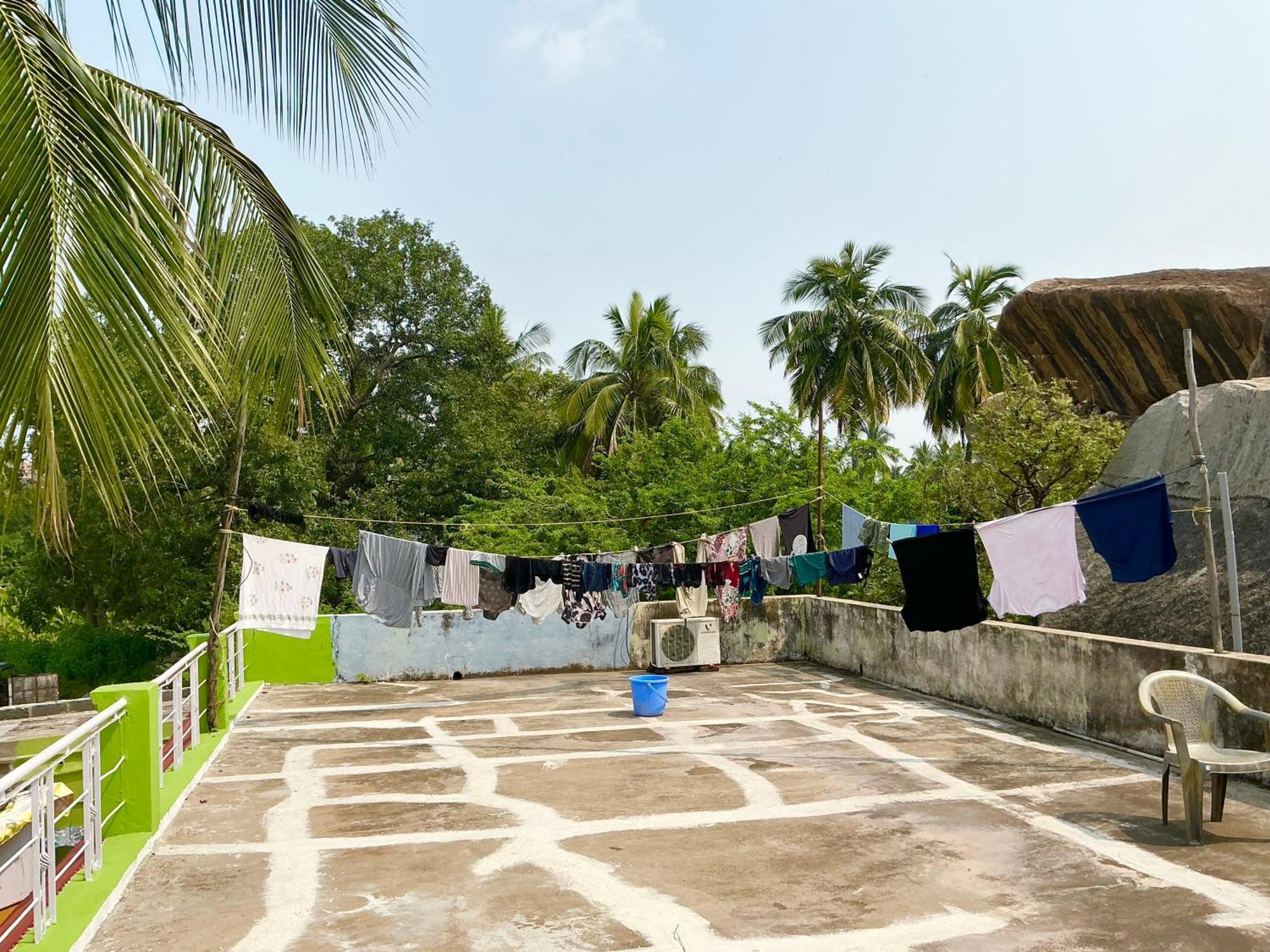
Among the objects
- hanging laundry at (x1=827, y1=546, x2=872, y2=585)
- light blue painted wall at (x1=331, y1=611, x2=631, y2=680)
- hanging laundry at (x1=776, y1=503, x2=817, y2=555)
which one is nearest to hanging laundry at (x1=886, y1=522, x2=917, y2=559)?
hanging laundry at (x1=827, y1=546, x2=872, y2=585)

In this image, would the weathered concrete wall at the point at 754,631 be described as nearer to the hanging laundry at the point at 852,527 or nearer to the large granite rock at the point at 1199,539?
the hanging laundry at the point at 852,527

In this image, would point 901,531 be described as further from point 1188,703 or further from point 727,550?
point 1188,703

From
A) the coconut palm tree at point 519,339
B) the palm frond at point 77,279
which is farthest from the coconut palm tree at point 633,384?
the palm frond at point 77,279

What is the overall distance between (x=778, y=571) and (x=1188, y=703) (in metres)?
7.78

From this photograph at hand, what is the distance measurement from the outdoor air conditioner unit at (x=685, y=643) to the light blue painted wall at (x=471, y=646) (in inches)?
58.1

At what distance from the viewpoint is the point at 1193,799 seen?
6.26 meters

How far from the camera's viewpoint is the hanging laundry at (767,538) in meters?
14.7

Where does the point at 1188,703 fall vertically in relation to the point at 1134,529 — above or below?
below

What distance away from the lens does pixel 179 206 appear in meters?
3.78

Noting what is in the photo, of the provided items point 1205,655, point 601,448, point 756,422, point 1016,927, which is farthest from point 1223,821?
point 601,448

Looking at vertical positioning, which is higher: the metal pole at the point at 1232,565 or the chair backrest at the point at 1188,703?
the metal pole at the point at 1232,565

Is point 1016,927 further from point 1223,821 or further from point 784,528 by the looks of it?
point 784,528

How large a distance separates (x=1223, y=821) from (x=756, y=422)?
17.4 metres

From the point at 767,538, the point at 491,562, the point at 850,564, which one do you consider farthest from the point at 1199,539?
the point at 491,562
